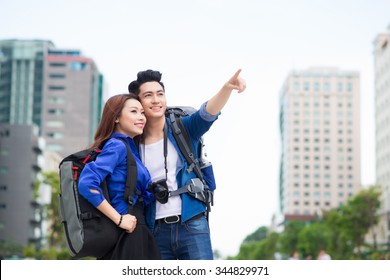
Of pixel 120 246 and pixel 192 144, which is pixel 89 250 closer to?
pixel 120 246

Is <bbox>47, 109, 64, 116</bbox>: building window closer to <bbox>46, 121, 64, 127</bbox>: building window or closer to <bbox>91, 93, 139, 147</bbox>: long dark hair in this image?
<bbox>46, 121, 64, 127</bbox>: building window

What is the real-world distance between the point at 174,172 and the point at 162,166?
0.10m

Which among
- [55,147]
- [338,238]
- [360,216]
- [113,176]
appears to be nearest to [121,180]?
[113,176]

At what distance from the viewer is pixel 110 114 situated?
4.91 metres

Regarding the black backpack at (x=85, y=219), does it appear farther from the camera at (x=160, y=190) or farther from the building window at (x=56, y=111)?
the building window at (x=56, y=111)

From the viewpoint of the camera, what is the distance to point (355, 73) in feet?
564

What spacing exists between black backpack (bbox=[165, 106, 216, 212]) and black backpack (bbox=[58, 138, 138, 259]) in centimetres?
39

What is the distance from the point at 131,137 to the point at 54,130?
11537 centimetres

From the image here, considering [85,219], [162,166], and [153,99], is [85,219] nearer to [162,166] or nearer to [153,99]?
[162,166]

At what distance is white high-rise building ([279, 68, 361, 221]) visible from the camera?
16162 cm

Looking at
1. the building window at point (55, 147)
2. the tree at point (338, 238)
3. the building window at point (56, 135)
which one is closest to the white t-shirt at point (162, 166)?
the tree at point (338, 238)

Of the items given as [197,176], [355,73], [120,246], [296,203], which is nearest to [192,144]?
[197,176]

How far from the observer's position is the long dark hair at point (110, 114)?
4.89 meters

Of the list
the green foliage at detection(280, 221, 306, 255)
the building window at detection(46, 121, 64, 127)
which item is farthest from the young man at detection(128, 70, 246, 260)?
the building window at detection(46, 121, 64, 127)
